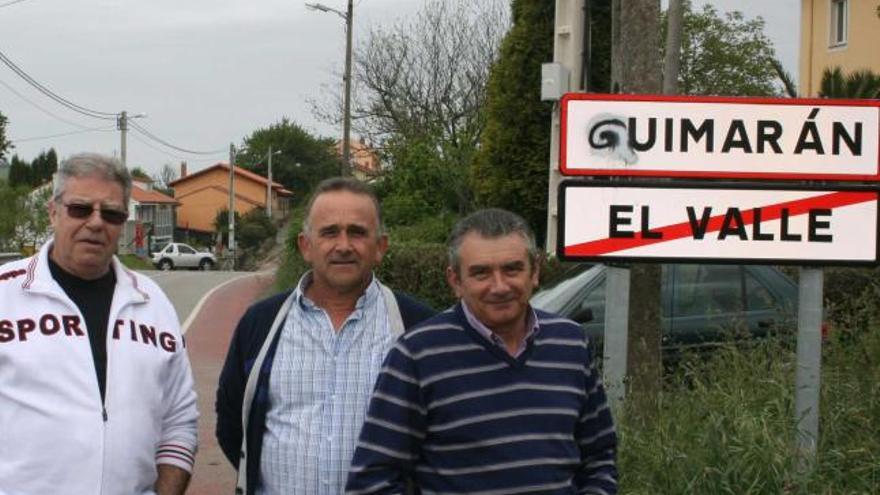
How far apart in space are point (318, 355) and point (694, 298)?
5916 mm

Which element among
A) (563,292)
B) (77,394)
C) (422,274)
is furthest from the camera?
(422,274)

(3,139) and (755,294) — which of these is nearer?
(755,294)

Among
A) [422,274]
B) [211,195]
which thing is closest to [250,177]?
[211,195]

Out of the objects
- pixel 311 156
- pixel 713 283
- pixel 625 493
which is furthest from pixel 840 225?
pixel 311 156

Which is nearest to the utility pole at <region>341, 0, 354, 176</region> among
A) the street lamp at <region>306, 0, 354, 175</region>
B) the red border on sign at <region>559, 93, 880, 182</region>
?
the street lamp at <region>306, 0, 354, 175</region>

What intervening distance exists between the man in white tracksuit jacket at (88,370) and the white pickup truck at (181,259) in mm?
61567

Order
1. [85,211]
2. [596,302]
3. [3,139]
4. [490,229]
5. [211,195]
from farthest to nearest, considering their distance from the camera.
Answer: [211,195] < [3,139] < [596,302] < [85,211] < [490,229]

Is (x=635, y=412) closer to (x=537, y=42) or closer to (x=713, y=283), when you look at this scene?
(x=713, y=283)

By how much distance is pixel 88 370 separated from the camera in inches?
124

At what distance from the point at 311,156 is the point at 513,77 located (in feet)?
283

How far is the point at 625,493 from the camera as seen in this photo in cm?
456

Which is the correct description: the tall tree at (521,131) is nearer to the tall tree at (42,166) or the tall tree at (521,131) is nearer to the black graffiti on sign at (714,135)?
the black graffiti on sign at (714,135)

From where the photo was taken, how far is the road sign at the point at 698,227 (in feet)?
15.4

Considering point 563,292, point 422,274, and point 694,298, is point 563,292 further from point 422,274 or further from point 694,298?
point 422,274
